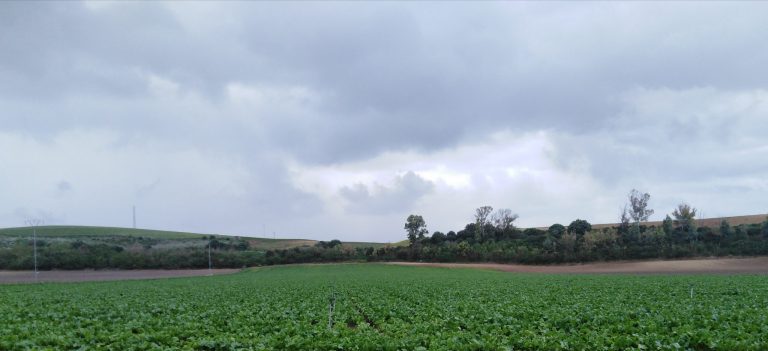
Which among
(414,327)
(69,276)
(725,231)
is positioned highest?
(414,327)

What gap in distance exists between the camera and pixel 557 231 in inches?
4178

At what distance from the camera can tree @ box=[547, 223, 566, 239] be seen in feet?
334

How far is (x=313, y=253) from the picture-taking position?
107 m

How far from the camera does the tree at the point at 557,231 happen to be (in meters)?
102

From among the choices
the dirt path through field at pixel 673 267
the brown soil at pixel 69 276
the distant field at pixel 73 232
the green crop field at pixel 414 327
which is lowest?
the dirt path through field at pixel 673 267

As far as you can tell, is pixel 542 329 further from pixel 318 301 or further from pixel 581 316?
pixel 318 301

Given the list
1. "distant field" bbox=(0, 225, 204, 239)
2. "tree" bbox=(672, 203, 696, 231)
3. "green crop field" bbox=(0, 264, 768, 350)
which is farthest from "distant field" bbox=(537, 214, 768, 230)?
"distant field" bbox=(0, 225, 204, 239)

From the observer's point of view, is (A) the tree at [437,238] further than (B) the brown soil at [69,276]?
Yes

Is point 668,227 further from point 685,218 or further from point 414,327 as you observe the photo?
point 414,327

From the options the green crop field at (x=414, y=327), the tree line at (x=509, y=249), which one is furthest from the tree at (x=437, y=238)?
the green crop field at (x=414, y=327)

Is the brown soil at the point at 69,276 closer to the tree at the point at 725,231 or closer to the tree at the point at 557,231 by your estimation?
the tree at the point at 557,231

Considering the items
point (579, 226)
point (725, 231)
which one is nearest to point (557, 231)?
point (579, 226)

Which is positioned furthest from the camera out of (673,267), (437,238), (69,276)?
(437,238)

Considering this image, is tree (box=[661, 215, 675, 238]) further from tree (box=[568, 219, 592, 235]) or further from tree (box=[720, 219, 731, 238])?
tree (box=[568, 219, 592, 235])
